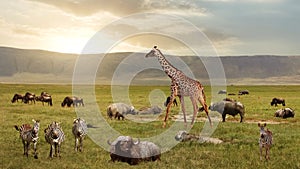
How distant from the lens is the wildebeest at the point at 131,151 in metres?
14.1

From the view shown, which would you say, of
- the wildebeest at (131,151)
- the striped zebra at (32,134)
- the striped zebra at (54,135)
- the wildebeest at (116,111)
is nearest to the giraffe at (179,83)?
the wildebeest at (131,151)

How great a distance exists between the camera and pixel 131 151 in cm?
1418

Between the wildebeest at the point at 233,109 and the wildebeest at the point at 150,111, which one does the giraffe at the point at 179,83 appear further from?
the wildebeest at the point at 150,111

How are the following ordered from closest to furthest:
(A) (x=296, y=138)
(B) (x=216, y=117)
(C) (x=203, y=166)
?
(C) (x=203, y=166) → (A) (x=296, y=138) → (B) (x=216, y=117)

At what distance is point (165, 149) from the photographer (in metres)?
16.8

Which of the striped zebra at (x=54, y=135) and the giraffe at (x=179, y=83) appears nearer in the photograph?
the striped zebra at (x=54, y=135)

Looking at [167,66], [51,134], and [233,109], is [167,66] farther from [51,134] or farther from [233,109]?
[233,109]

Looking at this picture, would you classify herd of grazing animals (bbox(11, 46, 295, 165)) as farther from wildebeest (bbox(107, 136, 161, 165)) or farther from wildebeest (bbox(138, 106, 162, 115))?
wildebeest (bbox(138, 106, 162, 115))

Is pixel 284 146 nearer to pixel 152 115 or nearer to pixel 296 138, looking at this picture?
pixel 296 138

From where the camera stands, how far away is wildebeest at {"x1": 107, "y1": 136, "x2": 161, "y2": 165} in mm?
14141

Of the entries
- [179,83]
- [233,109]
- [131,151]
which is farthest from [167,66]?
[233,109]

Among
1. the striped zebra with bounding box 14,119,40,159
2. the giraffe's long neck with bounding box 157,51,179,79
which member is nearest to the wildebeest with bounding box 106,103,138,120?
the giraffe's long neck with bounding box 157,51,179,79

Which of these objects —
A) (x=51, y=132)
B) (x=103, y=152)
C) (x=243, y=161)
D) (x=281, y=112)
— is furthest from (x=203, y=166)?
(x=281, y=112)

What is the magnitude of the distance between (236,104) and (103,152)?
15386mm
